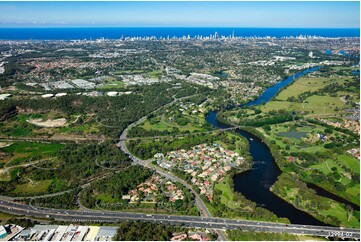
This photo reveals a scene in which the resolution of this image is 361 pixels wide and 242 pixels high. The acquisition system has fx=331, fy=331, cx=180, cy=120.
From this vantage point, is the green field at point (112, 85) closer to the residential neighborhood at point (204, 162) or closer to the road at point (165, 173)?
the road at point (165, 173)

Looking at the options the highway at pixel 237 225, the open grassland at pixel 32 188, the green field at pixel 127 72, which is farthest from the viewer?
the green field at pixel 127 72

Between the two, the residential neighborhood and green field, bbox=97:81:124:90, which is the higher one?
green field, bbox=97:81:124:90

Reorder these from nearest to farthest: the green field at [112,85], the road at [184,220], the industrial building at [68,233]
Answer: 1. the industrial building at [68,233]
2. the road at [184,220]
3. the green field at [112,85]

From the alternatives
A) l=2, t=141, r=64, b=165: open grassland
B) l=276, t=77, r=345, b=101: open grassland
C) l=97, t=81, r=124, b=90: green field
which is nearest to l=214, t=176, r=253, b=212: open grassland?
l=2, t=141, r=64, b=165: open grassland

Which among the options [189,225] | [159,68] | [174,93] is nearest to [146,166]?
[189,225]

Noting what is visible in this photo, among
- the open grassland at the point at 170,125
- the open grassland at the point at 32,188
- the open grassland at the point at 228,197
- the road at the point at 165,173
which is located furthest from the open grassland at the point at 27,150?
the open grassland at the point at 228,197

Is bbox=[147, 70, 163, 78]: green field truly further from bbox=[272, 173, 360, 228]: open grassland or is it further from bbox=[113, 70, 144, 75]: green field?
bbox=[272, 173, 360, 228]: open grassland

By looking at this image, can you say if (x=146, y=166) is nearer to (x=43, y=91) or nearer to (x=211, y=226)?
(x=211, y=226)

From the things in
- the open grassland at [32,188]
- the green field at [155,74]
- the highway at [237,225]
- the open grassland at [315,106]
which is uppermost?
the green field at [155,74]

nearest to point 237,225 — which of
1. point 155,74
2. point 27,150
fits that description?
point 27,150
